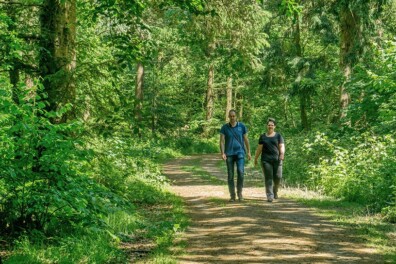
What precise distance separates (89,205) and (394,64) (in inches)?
309

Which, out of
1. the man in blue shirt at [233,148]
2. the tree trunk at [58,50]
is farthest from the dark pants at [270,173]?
the tree trunk at [58,50]

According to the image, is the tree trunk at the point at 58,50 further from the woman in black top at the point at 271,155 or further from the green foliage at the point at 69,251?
the woman in black top at the point at 271,155

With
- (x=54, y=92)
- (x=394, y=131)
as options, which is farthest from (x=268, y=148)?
(x=54, y=92)

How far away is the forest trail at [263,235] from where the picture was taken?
257 inches

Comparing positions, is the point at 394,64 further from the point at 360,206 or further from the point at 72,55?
the point at 72,55

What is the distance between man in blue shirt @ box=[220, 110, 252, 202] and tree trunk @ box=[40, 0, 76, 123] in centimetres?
421

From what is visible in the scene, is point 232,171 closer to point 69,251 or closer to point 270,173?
point 270,173

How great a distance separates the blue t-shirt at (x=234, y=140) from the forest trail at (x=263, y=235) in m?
1.20

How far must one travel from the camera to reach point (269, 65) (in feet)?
87.0

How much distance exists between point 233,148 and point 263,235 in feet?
12.7

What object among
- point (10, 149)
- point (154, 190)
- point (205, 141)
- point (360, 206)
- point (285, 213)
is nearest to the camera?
point (10, 149)

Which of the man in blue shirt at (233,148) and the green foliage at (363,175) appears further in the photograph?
the man in blue shirt at (233,148)

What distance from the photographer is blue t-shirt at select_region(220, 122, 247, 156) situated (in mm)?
11391

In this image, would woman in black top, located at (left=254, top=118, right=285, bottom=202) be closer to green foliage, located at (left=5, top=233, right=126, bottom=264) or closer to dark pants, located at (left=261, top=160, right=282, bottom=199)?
dark pants, located at (left=261, top=160, right=282, bottom=199)
